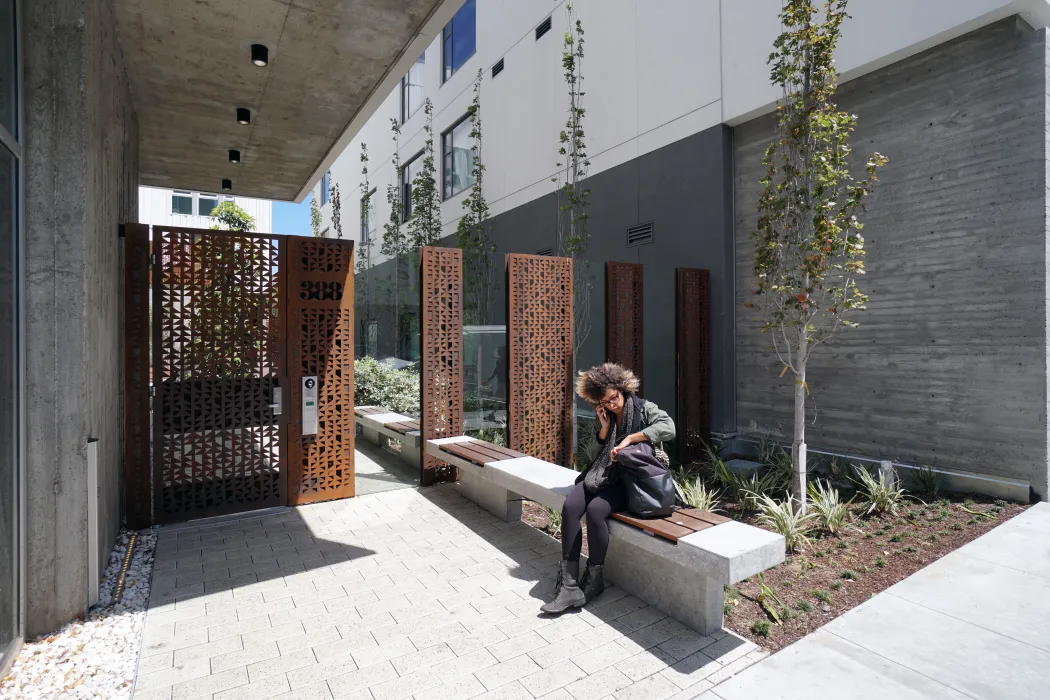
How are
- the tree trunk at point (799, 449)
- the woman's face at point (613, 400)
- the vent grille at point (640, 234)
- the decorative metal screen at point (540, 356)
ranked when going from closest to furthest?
1. the woman's face at point (613, 400)
2. the tree trunk at point (799, 449)
3. the decorative metal screen at point (540, 356)
4. the vent grille at point (640, 234)

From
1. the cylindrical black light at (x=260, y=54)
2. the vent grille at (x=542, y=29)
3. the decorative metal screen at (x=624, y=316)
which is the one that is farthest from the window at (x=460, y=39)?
the cylindrical black light at (x=260, y=54)

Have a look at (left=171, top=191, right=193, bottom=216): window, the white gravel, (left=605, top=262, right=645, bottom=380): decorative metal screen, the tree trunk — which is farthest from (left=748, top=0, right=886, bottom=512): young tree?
(left=171, top=191, right=193, bottom=216): window

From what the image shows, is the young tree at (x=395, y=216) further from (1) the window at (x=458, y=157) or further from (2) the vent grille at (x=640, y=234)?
(2) the vent grille at (x=640, y=234)

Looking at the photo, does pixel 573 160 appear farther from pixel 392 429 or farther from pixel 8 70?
pixel 8 70

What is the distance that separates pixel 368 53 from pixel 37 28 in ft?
8.87

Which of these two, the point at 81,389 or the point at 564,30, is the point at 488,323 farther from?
the point at 564,30

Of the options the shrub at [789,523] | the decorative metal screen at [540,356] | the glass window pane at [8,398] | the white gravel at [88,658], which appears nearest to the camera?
the white gravel at [88,658]

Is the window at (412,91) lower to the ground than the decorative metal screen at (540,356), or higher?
higher

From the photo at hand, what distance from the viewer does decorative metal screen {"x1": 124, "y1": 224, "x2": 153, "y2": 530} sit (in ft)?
15.8

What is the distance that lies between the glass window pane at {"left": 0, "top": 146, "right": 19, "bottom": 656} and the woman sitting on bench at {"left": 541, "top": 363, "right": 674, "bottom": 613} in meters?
2.91

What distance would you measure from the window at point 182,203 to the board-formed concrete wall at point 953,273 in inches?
1230

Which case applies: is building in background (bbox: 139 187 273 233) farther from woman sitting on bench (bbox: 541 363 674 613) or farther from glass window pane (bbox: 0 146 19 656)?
woman sitting on bench (bbox: 541 363 674 613)

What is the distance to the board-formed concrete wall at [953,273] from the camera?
5418 mm

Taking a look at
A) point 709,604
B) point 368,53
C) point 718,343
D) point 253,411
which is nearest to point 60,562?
point 253,411
